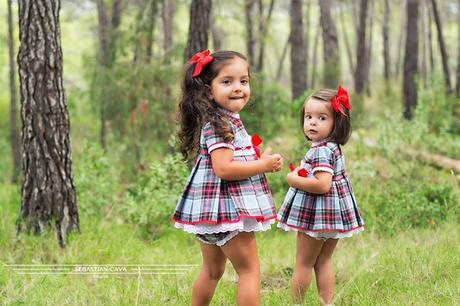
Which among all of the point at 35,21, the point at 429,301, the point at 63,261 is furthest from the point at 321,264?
the point at 35,21

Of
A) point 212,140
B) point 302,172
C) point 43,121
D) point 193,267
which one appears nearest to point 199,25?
point 43,121

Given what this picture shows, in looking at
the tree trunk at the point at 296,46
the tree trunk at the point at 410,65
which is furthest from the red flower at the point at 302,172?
the tree trunk at the point at 296,46

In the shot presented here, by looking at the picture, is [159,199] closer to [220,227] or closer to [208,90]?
[208,90]

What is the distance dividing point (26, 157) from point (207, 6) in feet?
11.3

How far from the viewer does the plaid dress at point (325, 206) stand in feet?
11.8

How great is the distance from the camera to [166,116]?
967cm

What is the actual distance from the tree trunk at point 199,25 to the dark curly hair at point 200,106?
447cm

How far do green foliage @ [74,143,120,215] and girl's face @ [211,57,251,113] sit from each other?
388cm

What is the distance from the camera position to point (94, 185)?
23.8 ft

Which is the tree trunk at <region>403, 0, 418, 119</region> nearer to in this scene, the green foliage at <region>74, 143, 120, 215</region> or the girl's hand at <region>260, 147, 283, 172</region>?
the green foliage at <region>74, 143, 120, 215</region>

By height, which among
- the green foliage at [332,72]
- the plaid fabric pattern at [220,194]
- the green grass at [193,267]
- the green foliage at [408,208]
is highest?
the green foliage at [332,72]

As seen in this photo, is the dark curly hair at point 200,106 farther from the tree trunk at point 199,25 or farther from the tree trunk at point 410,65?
the tree trunk at point 410,65

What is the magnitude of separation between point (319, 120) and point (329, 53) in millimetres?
11064

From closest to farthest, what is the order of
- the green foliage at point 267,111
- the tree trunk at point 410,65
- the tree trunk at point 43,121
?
the tree trunk at point 43,121 → the green foliage at point 267,111 → the tree trunk at point 410,65
